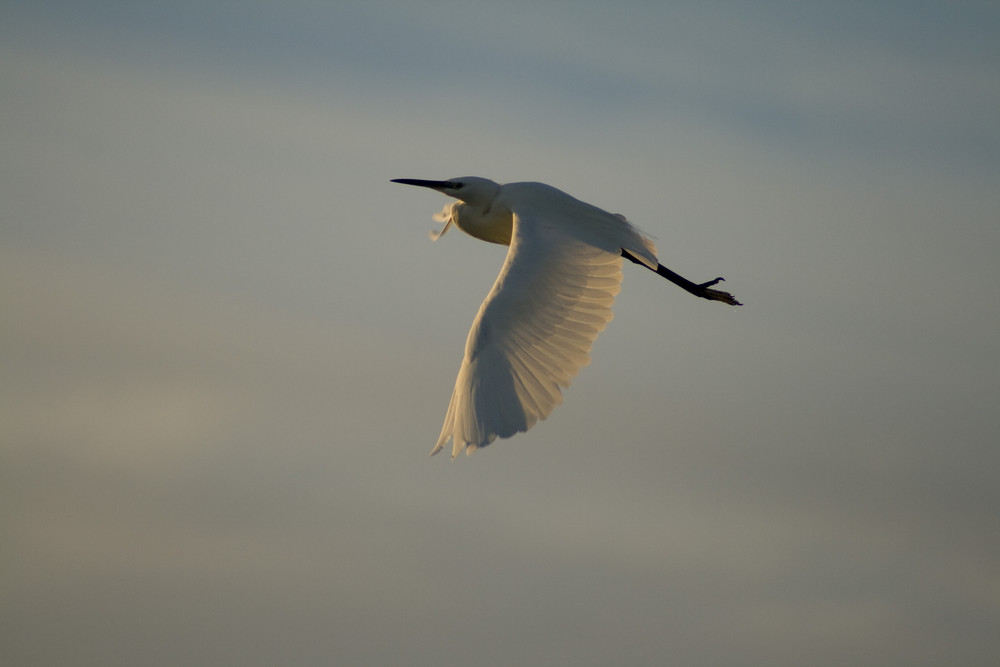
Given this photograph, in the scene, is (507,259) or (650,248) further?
(650,248)

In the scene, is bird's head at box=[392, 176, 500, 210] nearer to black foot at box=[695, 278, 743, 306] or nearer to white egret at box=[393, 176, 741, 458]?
white egret at box=[393, 176, 741, 458]

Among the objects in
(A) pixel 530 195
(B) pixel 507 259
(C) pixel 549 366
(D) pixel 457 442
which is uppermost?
(A) pixel 530 195

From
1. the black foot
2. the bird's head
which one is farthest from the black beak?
the black foot

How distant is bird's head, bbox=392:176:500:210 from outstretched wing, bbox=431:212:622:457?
59.7 inches

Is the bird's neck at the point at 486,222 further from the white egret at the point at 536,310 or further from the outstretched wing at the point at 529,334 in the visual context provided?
the outstretched wing at the point at 529,334

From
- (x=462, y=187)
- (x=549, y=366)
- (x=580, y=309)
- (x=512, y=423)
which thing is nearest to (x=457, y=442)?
(x=512, y=423)

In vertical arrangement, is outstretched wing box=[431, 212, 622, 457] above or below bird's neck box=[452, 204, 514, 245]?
below

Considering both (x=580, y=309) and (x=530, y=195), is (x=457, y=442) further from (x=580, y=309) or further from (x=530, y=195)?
(x=530, y=195)

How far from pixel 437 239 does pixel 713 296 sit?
3.24 m

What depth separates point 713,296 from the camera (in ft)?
39.7

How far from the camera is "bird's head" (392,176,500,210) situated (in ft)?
38.3

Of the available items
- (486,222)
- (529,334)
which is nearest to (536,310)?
(529,334)

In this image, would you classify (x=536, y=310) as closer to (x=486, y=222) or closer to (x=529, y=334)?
(x=529, y=334)

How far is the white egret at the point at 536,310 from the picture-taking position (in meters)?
8.44
